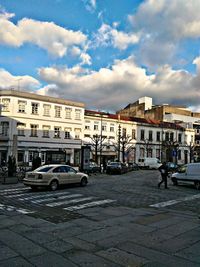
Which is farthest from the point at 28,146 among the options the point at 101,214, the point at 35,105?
the point at 101,214

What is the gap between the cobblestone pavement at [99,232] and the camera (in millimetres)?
6141

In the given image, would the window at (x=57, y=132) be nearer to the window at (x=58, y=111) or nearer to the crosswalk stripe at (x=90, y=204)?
the window at (x=58, y=111)

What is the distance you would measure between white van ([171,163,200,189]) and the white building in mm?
23322

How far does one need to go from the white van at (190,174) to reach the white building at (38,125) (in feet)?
76.5

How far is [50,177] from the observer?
17922 millimetres

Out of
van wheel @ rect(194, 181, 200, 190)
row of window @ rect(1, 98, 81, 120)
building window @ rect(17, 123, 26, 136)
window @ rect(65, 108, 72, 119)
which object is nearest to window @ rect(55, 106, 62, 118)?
row of window @ rect(1, 98, 81, 120)

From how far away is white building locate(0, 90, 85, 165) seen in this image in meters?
46.2

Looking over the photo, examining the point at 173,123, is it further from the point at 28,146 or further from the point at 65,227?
the point at 65,227

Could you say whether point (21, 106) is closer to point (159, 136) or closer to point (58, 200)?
point (159, 136)

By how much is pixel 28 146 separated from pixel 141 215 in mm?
38579

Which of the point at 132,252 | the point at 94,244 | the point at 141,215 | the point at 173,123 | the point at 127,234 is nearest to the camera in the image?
the point at 132,252

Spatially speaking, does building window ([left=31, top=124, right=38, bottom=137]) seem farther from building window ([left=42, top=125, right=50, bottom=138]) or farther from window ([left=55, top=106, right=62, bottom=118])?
window ([left=55, top=106, right=62, bottom=118])

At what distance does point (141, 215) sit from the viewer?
10.9 m

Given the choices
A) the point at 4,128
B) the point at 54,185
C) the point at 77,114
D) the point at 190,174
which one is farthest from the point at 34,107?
the point at 190,174
